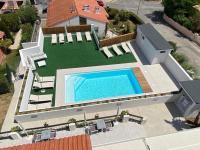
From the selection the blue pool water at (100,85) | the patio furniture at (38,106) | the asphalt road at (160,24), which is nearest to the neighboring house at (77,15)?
the blue pool water at (100,85)

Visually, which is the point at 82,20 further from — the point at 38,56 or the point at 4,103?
the point at 4,103

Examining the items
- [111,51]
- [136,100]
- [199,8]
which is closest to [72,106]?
[136,100]

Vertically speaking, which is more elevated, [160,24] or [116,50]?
[160,24]

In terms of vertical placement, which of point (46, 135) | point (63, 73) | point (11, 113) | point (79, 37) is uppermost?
point (79, 37)

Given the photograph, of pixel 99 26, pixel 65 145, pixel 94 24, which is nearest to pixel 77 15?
pixel 94 24

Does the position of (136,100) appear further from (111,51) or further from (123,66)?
(111,51)

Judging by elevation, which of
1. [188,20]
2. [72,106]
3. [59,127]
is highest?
[188,20]
